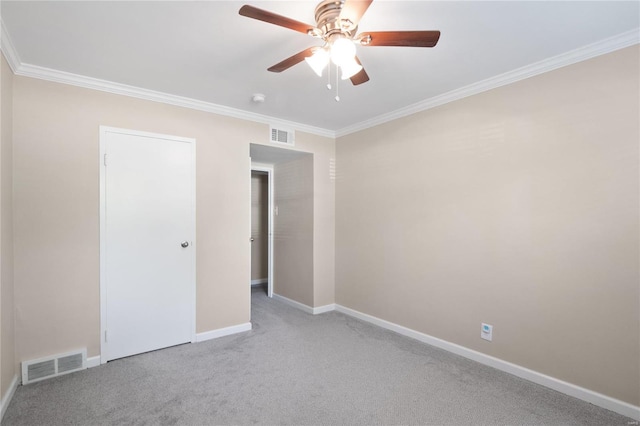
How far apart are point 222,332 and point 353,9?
312cm

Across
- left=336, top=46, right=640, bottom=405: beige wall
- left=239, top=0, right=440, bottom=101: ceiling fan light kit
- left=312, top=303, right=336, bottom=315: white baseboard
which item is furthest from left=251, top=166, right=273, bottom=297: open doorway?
left=239, top=0, right=440, bottom=101: ceiling fan light kit

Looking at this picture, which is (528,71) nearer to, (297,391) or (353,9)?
(353,9)

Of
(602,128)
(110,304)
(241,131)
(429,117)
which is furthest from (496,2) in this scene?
(110,304)

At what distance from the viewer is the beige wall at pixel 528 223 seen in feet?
6.56

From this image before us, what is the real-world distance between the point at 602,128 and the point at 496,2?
1168mm

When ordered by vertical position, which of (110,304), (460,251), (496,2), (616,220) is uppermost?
(496,2)

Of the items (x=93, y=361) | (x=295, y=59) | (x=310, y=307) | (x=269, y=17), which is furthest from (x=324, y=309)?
(x=269, y=17)

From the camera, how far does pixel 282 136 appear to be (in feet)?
12.2

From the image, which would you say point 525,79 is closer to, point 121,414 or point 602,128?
point 602,128

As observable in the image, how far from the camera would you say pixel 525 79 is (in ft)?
7.91

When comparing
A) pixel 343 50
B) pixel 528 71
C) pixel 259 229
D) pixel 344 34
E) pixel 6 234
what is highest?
pixel 528 71

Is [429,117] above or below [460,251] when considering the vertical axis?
above

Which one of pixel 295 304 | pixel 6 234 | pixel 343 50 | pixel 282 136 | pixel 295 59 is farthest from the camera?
pixel 295 304

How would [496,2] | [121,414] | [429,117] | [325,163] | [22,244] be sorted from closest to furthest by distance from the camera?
[496,2] → [121,414] → [22,244] → [429,117] → [325,163]
